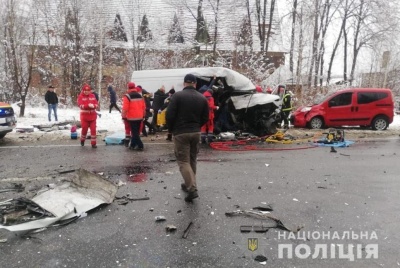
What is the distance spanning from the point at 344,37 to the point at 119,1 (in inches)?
857

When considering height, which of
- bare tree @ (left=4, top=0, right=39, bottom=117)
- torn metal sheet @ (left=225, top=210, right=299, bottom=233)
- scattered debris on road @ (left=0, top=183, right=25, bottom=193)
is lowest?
scattered debris on road @ (left=0, top=183, right=25, bottom=193)

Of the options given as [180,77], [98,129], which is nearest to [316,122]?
[180,77]

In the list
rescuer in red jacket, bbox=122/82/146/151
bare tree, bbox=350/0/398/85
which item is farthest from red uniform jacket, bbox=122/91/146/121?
bare tree, bbox=350/0/398/85

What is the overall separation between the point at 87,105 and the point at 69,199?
15.7ft

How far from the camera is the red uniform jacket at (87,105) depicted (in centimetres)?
855

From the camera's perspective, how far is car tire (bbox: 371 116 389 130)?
14141 mm

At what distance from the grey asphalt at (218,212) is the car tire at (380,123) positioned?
269 inches

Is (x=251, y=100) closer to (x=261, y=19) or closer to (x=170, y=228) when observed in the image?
(x=170, y=228)

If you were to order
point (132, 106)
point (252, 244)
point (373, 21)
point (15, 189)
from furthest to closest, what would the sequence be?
point (373, 21) < point (132, 106) < point (15, 189) < point (252, 244)

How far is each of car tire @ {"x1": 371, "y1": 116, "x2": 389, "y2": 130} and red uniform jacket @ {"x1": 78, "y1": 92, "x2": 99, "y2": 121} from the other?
11.9 meters

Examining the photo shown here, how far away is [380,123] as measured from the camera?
1420cm

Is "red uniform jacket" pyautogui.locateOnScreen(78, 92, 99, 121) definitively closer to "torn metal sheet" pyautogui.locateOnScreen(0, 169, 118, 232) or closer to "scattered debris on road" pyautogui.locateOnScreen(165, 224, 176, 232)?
"torn metal sheet" pyautogui.locateOnScreen(0, 169, 118, 232)

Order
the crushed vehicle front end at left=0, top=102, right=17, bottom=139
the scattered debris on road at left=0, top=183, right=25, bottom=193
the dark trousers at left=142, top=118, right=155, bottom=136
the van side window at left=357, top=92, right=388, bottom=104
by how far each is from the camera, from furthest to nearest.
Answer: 1. the van side window at left=357, top=92, right=388, bottom=104
2. the dark trousers at left=142, top=118, right=155, bottom=136
3. the crushed vehicle front end at left=0, top=102, right=17, bottom=139
4. the scattered debris on road at left=0, top=183, right=25, bottom=193

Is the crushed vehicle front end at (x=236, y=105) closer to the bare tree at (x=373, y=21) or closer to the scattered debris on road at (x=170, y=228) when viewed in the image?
the scattered debris on road at (x=170, y=228)
